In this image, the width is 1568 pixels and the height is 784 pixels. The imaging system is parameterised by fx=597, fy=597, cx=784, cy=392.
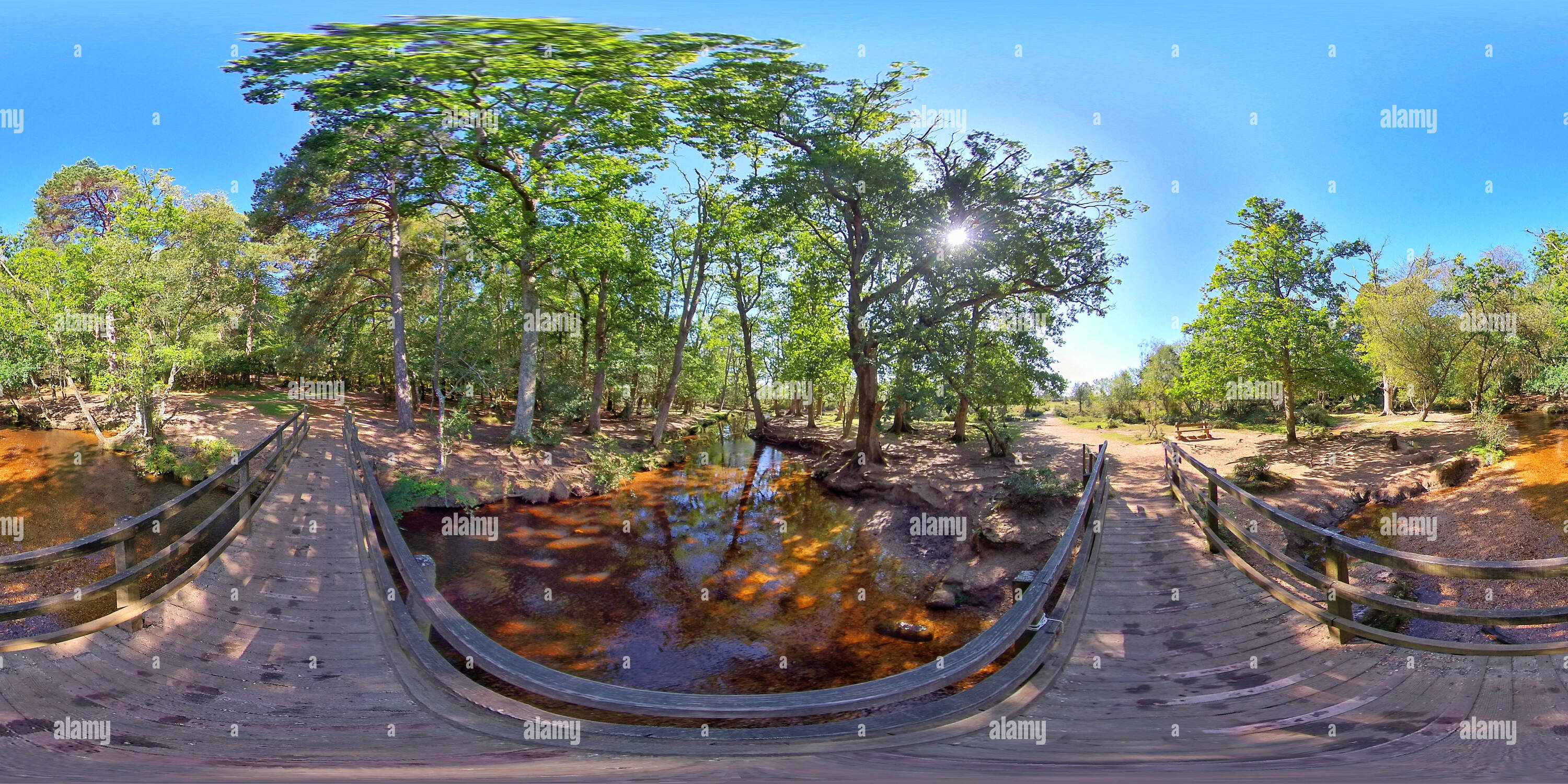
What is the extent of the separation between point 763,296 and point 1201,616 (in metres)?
25.0

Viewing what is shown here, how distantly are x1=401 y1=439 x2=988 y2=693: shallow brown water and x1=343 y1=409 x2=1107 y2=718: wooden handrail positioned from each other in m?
3.35

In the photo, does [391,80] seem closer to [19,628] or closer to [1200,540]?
[19,628]

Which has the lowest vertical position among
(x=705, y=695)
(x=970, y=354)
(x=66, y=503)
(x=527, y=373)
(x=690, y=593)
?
(x=690, y=593)

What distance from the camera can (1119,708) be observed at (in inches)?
142

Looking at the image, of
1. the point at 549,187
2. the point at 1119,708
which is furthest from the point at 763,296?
the point at 1119,708

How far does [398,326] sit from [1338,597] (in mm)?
21023

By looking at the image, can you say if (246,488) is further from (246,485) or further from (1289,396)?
(1289,396)

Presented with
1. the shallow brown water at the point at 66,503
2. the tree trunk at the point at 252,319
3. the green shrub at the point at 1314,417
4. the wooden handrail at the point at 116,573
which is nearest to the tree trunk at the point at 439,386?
the shallow brown water at the point at 66,503

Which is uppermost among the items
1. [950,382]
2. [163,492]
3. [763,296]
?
[763,296]

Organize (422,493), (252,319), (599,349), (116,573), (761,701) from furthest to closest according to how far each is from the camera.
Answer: (252,319)
(599,349)
(422,493)
(116,573)
(761,701)

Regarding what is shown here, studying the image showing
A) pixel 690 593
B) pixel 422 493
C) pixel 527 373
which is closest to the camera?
pixel 690 593

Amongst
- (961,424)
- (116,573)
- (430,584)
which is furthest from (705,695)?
(961,424)

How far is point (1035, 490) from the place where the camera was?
11.7 meters

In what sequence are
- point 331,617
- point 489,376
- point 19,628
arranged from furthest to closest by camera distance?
1. point 489,376
2. point 19,628
3. point 331,617
